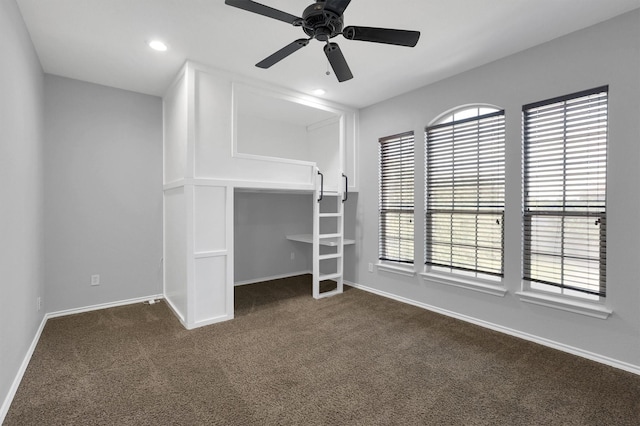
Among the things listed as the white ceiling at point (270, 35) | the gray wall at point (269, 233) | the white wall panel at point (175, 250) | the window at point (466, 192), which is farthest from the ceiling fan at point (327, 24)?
the gray wall at point (269, 233)

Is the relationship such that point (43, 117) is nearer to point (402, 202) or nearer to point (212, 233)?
point (212, 233)

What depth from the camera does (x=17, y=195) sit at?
2217 mm

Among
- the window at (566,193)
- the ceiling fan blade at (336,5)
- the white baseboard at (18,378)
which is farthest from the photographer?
the window at (566,193)

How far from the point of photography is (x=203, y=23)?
97.1 inches

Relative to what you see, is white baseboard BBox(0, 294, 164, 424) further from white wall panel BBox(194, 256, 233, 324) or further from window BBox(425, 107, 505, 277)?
window BBox(425, 107, 505, 277)

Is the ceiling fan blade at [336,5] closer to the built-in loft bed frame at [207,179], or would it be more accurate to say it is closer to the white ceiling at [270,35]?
the white ceiling at [270,35]

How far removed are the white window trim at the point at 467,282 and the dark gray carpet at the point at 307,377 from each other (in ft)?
1.28

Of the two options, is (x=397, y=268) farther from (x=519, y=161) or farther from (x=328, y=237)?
(x=519, y=161)

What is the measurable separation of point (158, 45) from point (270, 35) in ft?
3.42

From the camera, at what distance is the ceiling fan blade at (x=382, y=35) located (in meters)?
1.91

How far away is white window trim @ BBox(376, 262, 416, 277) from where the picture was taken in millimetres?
3873

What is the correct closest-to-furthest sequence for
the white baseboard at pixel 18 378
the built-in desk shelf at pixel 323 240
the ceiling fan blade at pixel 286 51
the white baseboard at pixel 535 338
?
the white baseboard at pixel 18 378, the ceiling fan blade at pixel 286 51, the white baseboard at pixel 535 338, the built-in desk shelf at pixel 323 240

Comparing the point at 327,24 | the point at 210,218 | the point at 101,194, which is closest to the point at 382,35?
the point at 327,24

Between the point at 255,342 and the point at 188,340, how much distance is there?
62 cm
